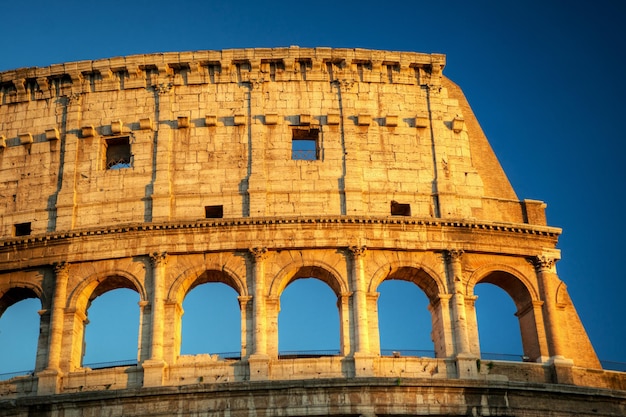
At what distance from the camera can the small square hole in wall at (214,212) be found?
29.7 m

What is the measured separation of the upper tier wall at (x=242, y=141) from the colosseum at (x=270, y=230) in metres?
0.05

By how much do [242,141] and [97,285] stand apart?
5953 mm

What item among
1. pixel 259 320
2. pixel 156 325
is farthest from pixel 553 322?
pixel 156 325

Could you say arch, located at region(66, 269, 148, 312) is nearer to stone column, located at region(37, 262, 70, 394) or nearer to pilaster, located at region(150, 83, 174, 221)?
stone column, located at region(37, 262, 70, 394)

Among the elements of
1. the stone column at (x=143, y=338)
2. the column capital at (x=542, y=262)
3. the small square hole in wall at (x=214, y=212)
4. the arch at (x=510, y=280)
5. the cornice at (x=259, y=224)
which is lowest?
the stone column at (x=143, y=338)

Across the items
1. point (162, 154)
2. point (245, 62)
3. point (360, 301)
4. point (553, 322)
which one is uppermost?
point (245, 62)

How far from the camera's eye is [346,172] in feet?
98.5

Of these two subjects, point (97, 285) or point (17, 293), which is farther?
point (17, 293)

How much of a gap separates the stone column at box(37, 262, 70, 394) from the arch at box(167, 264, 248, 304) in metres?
3.03

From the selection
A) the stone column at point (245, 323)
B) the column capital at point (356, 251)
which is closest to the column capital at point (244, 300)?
the stone column at point (245, 323)

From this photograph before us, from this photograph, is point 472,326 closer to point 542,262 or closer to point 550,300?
point 550,300

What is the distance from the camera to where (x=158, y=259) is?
28.6 m

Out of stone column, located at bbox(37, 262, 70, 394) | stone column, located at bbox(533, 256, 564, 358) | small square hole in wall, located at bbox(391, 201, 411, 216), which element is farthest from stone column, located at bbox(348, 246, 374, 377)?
stone column, located at bbox(37, 262, 70, 394)

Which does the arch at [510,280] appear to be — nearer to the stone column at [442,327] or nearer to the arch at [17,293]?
the stone column at [442,327]
